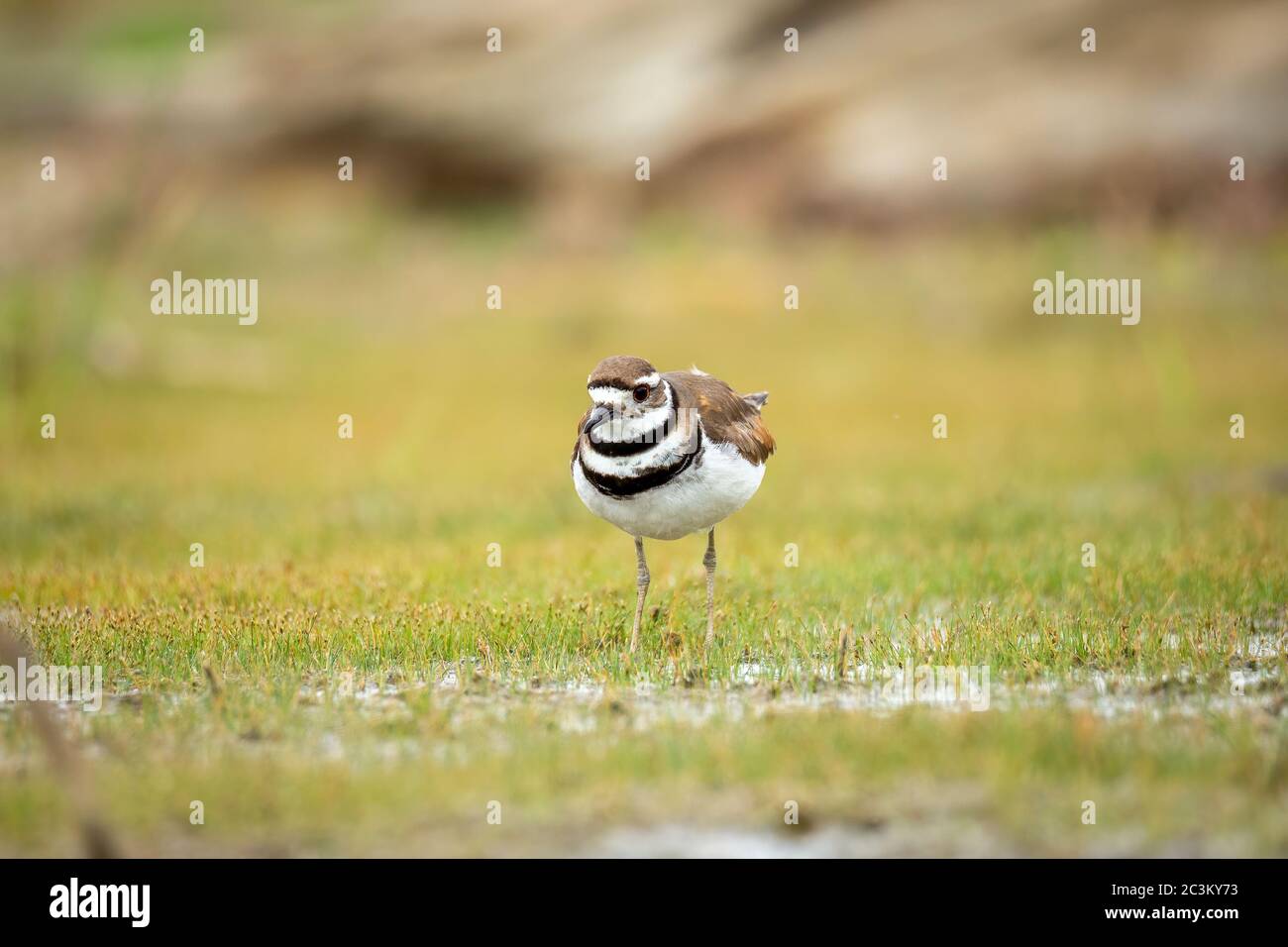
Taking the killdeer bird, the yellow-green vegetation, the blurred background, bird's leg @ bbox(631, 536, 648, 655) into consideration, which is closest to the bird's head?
the killdeer bird

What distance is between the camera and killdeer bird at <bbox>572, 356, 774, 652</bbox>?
259 inches

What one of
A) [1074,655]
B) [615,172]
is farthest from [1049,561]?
[615,172]

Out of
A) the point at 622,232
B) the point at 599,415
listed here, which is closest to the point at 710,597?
the point at 599,415

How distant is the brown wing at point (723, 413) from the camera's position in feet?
22.9

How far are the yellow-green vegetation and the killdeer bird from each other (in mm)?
797

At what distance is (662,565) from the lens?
958 cm

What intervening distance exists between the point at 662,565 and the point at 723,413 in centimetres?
255

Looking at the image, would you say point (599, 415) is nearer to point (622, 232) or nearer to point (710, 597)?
point (710, 597)

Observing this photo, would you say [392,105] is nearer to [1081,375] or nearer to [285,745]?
[1081,375]

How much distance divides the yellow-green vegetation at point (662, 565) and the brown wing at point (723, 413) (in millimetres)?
1004

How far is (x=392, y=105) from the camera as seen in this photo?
2459cm

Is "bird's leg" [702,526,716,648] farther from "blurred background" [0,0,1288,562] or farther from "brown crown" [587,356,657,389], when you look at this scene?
"blurred background" [0,0,1288,562]

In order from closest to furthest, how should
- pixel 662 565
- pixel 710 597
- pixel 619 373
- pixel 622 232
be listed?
pixel 619 373 → pixel 710 597 → pixel 662 565 → pixel 622 232

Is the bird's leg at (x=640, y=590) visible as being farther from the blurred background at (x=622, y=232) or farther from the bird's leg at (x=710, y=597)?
the blurred background at (x=622, y=232)
